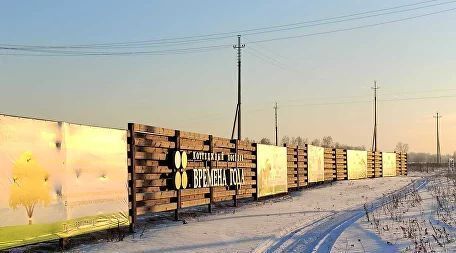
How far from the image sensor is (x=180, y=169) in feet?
48.3

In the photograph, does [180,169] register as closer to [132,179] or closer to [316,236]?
[132,179]

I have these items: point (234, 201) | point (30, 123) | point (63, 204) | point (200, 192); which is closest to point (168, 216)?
point (200, 192)

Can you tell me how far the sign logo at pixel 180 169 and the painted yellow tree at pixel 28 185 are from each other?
5.50m

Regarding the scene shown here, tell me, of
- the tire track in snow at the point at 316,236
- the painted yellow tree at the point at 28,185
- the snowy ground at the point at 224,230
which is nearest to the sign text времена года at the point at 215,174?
the snowy ground at the point at 224,230

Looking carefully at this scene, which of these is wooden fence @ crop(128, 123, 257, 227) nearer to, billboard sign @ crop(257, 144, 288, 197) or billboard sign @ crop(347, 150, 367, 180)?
billboard sign @ crop(257, 144, 288, 197)

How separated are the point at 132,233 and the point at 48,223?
9.57 feet

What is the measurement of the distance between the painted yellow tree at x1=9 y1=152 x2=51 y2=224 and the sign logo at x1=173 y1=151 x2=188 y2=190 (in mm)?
5499

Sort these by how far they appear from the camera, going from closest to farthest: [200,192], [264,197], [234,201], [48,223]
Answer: [48,223]
[200,192]
[234,201]
[264,197]

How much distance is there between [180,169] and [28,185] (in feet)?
20.9

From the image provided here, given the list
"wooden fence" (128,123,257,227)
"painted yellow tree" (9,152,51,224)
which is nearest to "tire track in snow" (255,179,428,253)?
"wooden fence" (128,123,257,227)

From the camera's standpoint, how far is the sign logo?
14.4m

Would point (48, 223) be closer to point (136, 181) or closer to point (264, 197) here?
point (136, 181)

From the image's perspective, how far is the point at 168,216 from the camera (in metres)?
15.1

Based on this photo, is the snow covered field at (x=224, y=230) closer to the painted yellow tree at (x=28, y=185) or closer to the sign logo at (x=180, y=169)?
the sign logo at (x=180, y=169)
